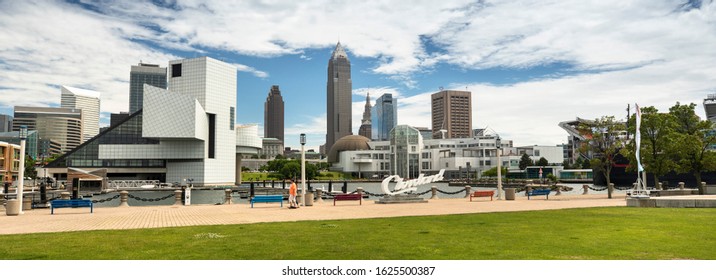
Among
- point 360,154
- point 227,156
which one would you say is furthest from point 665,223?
point 360,154

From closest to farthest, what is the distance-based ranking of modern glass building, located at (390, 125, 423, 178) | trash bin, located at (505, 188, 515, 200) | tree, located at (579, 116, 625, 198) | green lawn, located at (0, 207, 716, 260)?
green lawn, located at (0, 207, 716, 260)
trash bin, located at (505, 188, 515, 200)
tree, located at (579, 116, 625, 198)
modern glass building, located at (390, 125, 423, 178)

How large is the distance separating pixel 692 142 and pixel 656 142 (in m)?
2.41

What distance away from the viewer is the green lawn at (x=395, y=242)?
9.80m

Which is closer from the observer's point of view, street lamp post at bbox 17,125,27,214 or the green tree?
street lamp post at bbox 17,125,27,214

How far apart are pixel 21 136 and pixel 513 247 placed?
22.0 metres

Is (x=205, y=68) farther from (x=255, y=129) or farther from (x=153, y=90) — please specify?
(x=255, y=129)

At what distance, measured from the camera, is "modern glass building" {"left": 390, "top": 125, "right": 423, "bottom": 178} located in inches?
4193

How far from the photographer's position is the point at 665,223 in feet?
50.3

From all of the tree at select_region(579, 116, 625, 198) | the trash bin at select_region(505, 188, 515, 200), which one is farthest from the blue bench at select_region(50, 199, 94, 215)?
the tree at select_region(579, 116, 625, 198)

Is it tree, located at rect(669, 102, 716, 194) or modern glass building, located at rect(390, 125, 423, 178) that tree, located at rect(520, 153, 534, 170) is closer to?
modern glass building, located at rect(390, 125, 423, 178)

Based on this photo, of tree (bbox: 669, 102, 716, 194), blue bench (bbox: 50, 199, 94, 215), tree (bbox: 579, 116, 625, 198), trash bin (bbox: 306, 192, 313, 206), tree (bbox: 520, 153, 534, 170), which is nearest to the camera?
blue bench (bbox: 50, 199, 94, 215)

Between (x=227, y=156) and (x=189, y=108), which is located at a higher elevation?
(x=189, y=108)

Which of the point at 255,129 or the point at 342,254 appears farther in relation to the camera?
the point at 255,129

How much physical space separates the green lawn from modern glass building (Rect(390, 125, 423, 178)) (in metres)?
90.1
